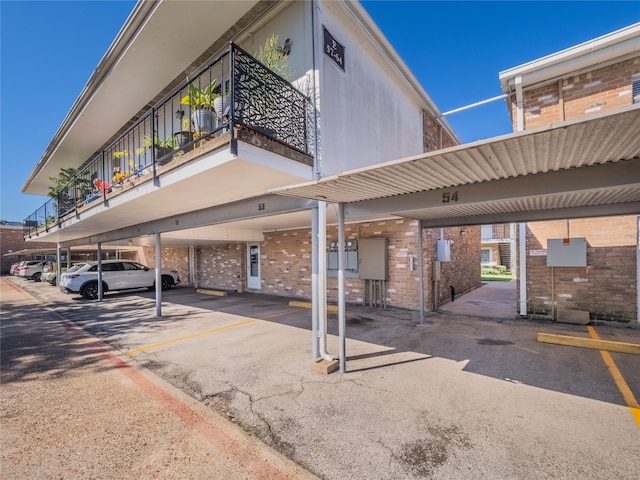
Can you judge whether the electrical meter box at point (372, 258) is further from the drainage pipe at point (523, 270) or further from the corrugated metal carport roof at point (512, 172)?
the corrugated metal carport roof at point (512, 172)

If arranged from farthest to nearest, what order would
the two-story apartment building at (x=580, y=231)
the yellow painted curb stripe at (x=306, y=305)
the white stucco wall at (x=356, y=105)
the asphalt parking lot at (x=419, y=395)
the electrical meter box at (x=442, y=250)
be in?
the electrical meter box at (x=442, y=250), the yellow painted curb stripe at (x=306, y=305), the two-story apartment building at (x=580, y=231), the white stucco wall at (x=356, y=105), the asphalt parking lot at (x=419, y=395)

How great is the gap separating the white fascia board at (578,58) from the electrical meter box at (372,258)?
507 centimetres

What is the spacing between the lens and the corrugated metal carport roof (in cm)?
218

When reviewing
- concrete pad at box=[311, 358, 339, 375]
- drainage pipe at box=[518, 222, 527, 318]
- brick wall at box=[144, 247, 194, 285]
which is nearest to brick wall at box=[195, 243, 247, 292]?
brick wall at box=[144, 247, 194, 285]

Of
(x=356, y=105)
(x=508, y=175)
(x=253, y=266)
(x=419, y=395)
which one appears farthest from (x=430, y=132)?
(x=419, y=395)

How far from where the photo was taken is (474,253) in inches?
535

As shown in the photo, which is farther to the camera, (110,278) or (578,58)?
(110,278)

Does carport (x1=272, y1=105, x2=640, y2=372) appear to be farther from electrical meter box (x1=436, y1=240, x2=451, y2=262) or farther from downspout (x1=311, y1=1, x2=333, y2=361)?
electrical meter box (x1=436, y1=240, x2=451, y2=262)

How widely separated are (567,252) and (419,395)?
545 centimetres

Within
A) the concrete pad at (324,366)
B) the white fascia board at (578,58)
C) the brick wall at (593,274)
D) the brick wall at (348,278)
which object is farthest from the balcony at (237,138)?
the brick wall at (593,274)

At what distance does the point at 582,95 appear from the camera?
261 inches

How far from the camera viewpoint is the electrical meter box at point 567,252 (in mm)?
6449

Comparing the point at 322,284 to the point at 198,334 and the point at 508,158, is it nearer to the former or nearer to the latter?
the point at 508,158

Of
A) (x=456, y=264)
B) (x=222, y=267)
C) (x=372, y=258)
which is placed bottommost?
(x=222, y=267)
